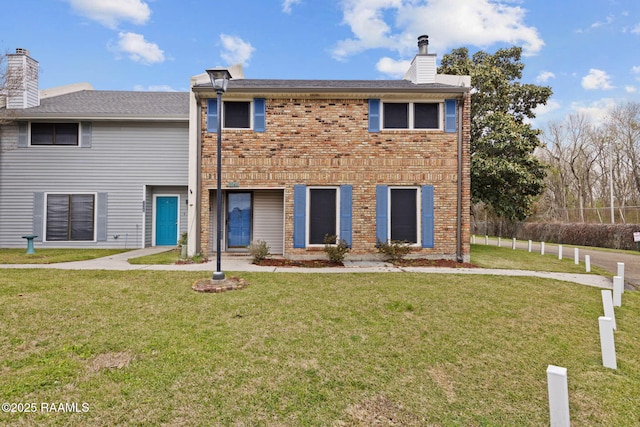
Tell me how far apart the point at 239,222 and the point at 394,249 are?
5.20m

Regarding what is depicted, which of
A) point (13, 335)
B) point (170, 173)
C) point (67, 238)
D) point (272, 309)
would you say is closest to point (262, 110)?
point (170, 173)

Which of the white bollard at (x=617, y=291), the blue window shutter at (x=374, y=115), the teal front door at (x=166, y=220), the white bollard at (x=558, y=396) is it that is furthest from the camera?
the teal front door at (x=166, y=220)

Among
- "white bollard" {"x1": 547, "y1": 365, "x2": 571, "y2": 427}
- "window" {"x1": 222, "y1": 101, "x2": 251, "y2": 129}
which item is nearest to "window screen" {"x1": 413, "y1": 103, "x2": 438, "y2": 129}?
"window" {"x1": 222, "y1": 101, "x2": 251, "y2": 129}

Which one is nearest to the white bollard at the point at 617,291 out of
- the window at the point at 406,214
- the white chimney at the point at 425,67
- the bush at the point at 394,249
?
the window at the point at 406,214

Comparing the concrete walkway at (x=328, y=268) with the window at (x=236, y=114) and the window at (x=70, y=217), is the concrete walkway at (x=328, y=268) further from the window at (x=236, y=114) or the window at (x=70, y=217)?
the window at (x=236, y=114)

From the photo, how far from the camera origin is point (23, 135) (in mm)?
11812

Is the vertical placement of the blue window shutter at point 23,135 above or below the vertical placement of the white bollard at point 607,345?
above

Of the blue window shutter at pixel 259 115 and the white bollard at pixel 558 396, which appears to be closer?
the white bollard at pixel 558 396

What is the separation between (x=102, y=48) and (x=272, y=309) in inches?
589

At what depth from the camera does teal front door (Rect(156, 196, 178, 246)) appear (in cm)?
1303

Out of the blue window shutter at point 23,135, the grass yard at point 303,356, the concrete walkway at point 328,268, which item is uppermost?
the blue window shutter at point 23,135

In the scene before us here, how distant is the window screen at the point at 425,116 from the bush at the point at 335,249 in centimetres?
430

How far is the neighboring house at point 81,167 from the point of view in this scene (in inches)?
466

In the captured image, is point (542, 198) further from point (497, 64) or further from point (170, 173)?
point (170, 173)
